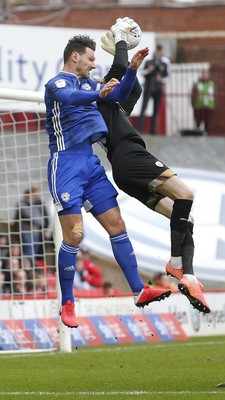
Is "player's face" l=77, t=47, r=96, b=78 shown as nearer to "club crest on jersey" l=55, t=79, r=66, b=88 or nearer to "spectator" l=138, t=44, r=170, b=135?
"club crest on jersey" l=55, t=79, r=66, b=88

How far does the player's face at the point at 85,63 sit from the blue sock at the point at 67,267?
1.74 metres

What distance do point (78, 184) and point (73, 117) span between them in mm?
673

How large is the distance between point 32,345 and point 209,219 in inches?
293

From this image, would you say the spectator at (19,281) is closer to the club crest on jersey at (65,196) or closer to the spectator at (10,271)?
the spectator at (10,271)

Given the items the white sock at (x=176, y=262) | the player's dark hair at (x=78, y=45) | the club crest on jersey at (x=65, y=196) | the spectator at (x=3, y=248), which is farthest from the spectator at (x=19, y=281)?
the player's dark hair at (x=78, y=45)

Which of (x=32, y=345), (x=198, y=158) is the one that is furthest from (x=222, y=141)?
(x=32, y=345)

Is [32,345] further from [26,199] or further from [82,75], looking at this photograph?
[82,75]

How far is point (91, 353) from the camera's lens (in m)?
17.7

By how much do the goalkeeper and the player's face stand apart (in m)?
0.24

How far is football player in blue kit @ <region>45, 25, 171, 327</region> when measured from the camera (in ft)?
41.8

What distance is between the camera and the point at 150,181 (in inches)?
496

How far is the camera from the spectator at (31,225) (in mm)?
18391

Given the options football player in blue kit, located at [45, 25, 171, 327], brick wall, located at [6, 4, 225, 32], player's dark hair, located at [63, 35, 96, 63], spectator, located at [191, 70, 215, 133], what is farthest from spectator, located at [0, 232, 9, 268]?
brick wall, located at [6, 4, 225, 32]

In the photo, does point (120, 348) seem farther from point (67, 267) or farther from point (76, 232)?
point (76, 232)
